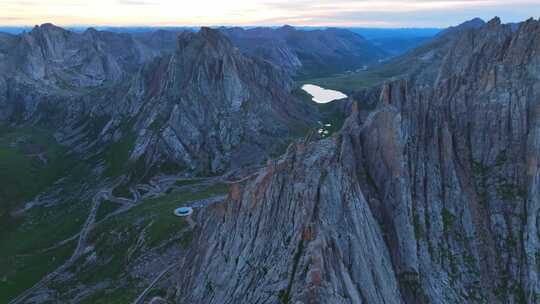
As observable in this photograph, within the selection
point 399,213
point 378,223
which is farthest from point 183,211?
point 399,213

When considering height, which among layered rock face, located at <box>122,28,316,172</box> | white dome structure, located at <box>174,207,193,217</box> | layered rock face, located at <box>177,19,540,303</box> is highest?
layered rock face, located at <box>177,19,540,303</box>

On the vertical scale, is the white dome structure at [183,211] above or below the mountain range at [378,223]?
below

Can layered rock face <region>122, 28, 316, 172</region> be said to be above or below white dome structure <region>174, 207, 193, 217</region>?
above

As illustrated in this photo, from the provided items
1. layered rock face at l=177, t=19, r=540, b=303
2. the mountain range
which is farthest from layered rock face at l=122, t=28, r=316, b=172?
layered rock face at l=177, t=19, r=540, b=303

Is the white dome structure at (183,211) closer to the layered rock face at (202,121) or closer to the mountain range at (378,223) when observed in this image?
the mountain range at (378,223)

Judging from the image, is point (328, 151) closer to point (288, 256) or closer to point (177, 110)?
point (288, 256)

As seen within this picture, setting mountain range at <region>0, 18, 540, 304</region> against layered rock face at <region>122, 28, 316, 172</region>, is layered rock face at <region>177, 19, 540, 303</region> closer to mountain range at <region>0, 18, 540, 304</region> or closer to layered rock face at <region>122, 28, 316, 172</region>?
mountain range at <region>0, 18, 540, 304</region>

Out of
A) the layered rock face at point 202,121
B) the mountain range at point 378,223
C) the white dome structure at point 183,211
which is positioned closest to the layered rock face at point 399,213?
the mountain range at point 378,223

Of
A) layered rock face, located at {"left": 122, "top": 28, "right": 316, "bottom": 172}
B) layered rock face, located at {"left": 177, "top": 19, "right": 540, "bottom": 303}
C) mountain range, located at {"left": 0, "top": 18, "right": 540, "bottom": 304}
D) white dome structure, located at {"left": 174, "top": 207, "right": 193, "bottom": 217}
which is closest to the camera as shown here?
layered rock face, located at {"left": 177, "top": 19, "right": 540, "bottom": 303}
